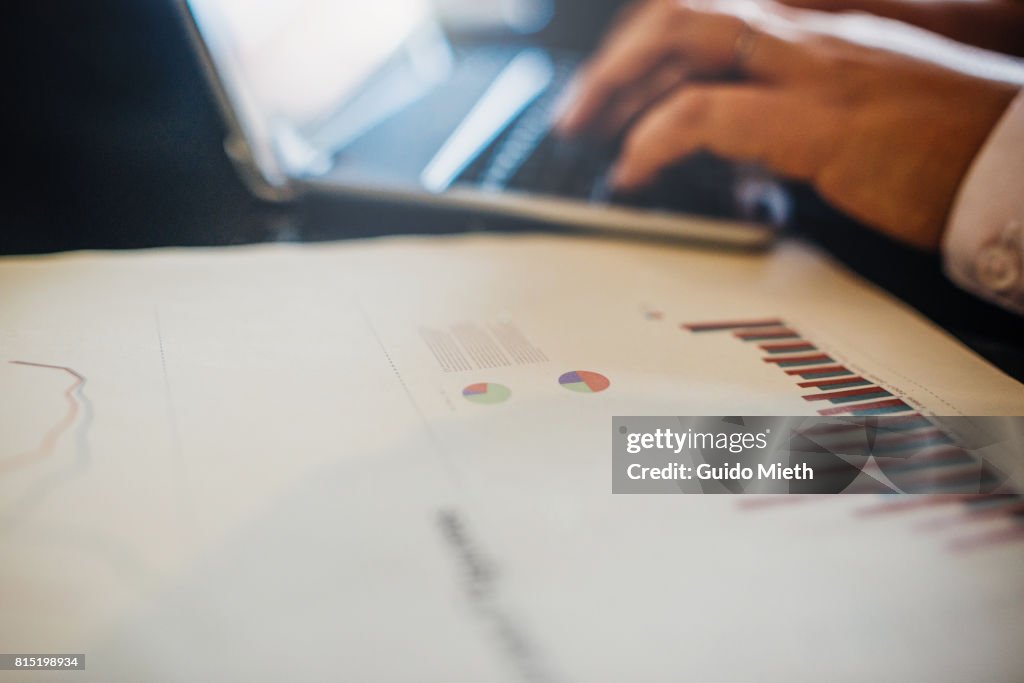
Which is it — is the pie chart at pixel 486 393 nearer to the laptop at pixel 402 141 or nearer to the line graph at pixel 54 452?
the line graph at pixel 54 452

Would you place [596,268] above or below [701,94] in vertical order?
below

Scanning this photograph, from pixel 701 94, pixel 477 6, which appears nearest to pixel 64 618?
pixel 701 94

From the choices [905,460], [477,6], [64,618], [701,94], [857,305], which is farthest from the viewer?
[477,6]

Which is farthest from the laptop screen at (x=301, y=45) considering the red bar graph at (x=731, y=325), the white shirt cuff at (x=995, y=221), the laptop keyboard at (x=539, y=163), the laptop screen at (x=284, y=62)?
the white shirt cuff at (x=995, y=221)

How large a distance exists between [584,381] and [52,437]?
246mm

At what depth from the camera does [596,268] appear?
55 centimetres

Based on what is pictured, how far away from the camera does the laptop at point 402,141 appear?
1.99 feet

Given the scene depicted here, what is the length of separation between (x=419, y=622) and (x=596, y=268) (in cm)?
36

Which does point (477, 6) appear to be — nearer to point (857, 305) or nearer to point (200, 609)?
point (857, 305)

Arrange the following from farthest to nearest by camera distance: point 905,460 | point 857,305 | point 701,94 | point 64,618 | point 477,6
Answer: point 477,6 → point 701,94 → point 857,305 → point 905,460 → point 64,618

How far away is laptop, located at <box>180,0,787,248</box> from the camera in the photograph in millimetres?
607

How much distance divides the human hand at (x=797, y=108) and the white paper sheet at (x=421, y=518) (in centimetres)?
17

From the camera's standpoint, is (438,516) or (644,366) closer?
(438,516)

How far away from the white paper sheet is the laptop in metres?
0.20
